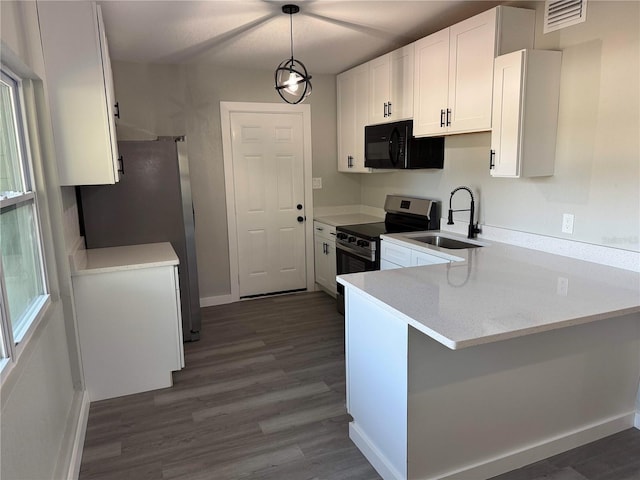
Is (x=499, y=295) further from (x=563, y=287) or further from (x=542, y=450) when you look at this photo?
(x=542, y=450)

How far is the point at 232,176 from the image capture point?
4613 mm

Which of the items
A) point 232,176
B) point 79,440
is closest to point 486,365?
point 79,440

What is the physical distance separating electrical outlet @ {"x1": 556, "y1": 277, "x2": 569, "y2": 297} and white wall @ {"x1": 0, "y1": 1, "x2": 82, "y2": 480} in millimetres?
2201

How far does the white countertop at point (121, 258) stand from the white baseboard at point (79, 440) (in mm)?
793

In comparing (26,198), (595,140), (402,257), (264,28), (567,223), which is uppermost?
(264,28)

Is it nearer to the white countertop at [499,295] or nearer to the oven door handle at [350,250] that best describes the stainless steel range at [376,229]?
the oven door handle at [350,250]

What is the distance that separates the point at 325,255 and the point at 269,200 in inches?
34.0

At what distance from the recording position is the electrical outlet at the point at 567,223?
271 centimetres

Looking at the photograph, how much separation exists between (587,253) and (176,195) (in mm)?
2971

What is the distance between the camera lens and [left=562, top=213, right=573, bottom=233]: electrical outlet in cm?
271

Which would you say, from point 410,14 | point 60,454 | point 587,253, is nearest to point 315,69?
point 410,14

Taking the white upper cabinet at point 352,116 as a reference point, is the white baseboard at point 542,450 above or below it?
below

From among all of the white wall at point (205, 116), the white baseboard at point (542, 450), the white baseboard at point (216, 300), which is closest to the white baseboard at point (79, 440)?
the white baseboard at point (542, 450)

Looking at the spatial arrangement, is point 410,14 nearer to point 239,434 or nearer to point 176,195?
point 176,195
